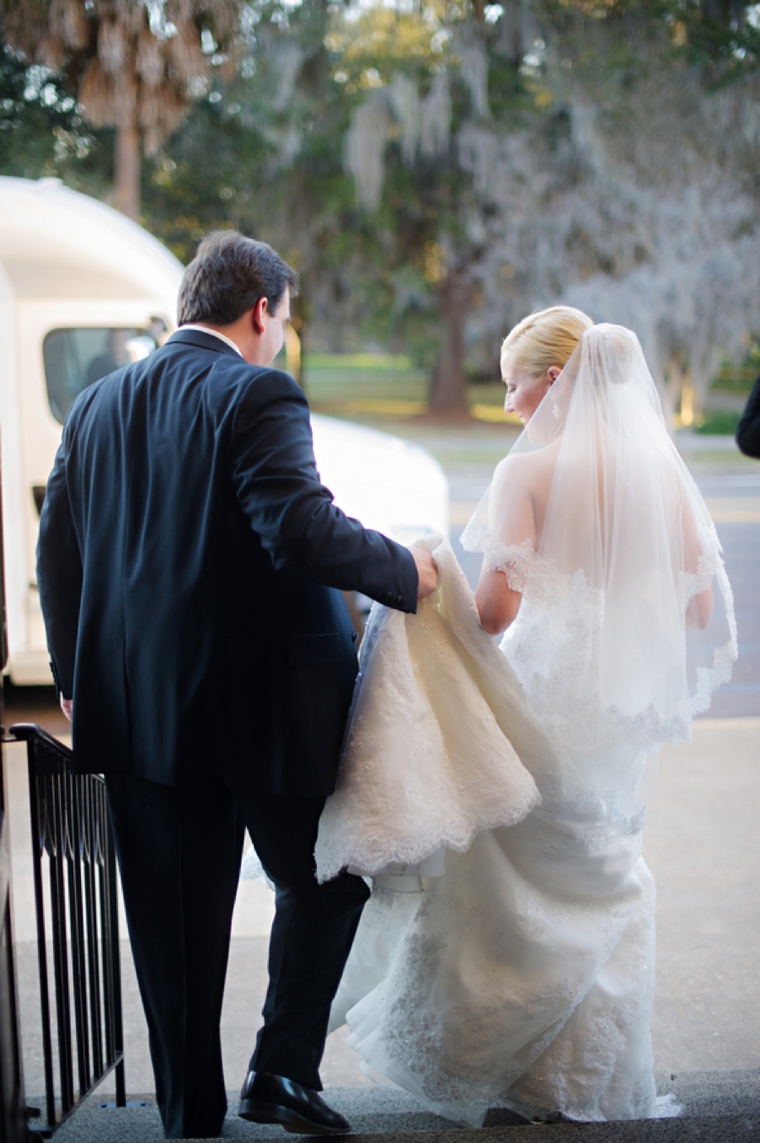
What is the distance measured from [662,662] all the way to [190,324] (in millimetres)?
1367

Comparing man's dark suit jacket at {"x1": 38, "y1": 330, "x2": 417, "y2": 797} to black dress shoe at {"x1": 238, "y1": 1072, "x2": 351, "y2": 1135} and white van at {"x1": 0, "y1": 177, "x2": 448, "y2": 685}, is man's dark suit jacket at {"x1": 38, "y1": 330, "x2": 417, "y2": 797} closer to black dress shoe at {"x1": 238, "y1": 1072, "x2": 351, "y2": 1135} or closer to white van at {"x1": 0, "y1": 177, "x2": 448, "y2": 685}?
black dress shoe at {"x1": 238, "y1": 1072, "x2": 351, "y2": 1135}

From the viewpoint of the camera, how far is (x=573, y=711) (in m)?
2.40

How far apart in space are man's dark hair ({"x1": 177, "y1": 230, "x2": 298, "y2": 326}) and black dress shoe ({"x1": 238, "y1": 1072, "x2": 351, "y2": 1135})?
162 cm

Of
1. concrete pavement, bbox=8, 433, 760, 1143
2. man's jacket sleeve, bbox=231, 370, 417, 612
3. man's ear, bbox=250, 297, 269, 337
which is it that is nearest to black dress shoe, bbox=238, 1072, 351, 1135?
concrete pavement, bbox=8, 433, 760, 1143

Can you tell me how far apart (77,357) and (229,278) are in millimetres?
4585

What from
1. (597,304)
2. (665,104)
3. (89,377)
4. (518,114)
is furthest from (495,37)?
(89,377)

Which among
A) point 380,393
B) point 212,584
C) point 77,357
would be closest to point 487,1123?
point 212,584

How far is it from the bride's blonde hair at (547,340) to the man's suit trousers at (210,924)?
120 cm

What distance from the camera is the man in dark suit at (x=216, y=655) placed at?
6.67ft

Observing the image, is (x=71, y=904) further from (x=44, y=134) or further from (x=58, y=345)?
(x=44, y=134)

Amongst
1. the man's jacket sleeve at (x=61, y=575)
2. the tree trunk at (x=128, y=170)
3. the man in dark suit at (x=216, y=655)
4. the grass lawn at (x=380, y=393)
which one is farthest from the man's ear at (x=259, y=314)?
the grass lawn at (x=380, y=393)

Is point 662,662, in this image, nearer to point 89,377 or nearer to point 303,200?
point 89,377

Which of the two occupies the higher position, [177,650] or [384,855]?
[177,650]

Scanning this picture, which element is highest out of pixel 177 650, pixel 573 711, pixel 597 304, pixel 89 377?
pixel 597 304
